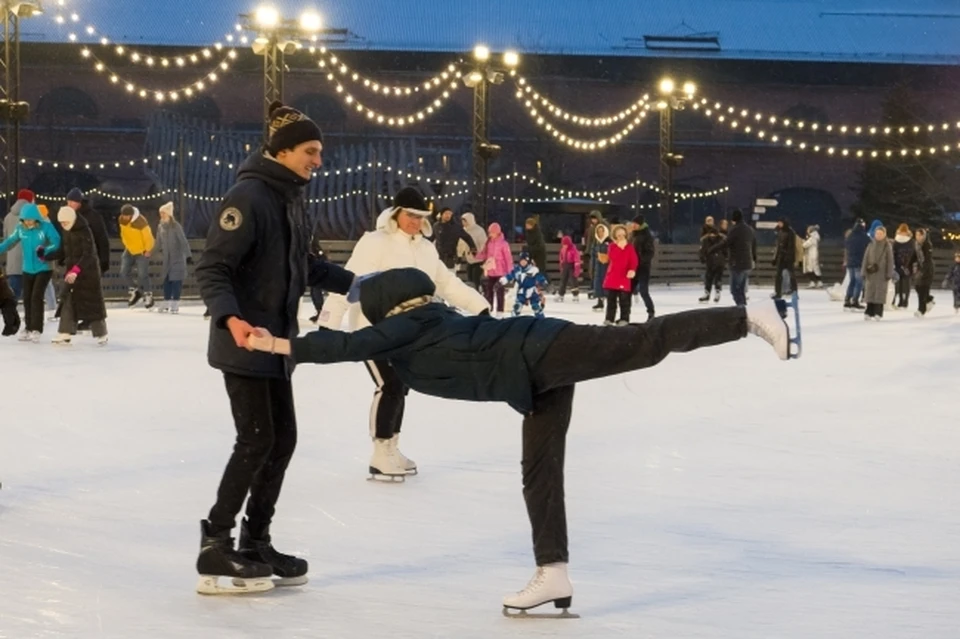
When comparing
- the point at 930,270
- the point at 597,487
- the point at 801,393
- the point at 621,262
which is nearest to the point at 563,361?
the point at 597,487

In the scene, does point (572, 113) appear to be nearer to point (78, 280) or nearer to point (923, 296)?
point (923, 296)

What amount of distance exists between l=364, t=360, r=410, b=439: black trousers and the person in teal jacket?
315 inches

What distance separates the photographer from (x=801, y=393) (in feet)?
35.9

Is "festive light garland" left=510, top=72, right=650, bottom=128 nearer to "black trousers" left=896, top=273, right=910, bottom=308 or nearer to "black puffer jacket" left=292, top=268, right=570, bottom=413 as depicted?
"black trousers" left=896, top=273, right=910, bottom=308

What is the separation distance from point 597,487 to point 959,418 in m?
3.61

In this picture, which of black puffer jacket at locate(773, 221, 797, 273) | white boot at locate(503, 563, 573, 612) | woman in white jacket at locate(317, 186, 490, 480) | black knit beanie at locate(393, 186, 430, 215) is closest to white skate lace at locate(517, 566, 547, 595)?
white boot at locate(503, 563, 573, 612)

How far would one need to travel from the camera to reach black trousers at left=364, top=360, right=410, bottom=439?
23.0ft

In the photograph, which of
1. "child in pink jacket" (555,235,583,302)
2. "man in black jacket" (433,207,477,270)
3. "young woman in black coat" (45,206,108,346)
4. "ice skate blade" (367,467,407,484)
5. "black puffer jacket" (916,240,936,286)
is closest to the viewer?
"ice skate blade" (367,467,407,484)

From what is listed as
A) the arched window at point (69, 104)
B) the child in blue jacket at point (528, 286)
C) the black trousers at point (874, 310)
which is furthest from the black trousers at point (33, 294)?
the arched window at point (69, 104)

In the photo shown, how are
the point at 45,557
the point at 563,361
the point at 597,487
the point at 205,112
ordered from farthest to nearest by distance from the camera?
the point at 205,112, the point at 597,487, the point at 45,557, the point at 563,361

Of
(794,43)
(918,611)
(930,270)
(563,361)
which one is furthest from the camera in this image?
(794,43)

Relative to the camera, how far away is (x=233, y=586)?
474 cm

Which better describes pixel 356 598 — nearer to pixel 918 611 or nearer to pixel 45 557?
pixel 45 557

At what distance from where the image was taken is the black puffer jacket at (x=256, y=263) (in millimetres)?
4633
